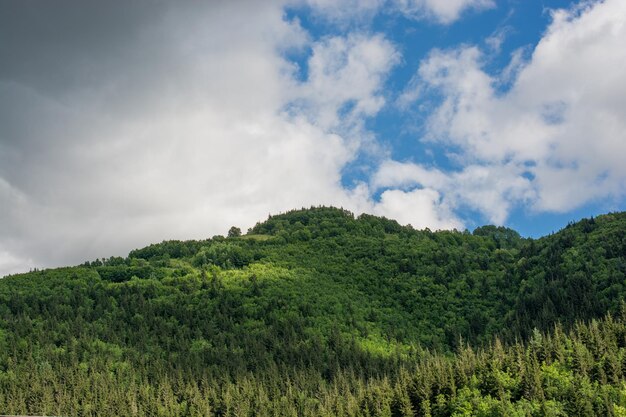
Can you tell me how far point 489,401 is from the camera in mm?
135875

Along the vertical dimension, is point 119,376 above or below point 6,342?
below

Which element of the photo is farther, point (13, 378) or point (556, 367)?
point (13, 378)

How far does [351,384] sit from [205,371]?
4114 cm

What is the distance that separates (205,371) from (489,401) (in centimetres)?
8630

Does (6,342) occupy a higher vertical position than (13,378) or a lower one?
higher

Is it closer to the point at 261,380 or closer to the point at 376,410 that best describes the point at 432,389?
the point at 376,410

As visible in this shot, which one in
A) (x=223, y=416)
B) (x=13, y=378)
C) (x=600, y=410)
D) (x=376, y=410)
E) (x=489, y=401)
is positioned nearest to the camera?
(x=600, y=410)

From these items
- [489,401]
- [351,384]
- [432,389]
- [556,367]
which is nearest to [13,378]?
[351,384]

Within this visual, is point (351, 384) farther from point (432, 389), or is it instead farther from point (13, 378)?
point (13, 378)

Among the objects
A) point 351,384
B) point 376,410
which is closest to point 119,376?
point 351,384

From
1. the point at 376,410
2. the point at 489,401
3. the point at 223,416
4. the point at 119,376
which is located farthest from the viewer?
the point at 119,376

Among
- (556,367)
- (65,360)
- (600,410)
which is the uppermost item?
(65,360)

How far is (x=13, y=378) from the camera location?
176000 millimetres

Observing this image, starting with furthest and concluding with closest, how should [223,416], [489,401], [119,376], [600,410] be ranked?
[119,376] < [223,416] < [489,401] < [600,410]
